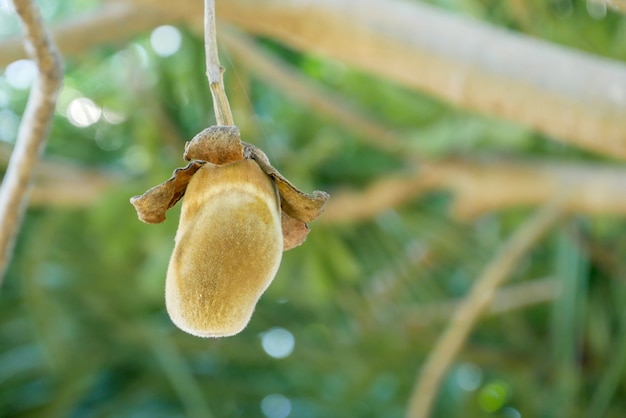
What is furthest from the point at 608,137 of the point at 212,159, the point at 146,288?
the point at 146,288

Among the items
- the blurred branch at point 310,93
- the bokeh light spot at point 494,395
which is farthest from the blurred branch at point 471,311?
the bokeh light spot at point 494,395

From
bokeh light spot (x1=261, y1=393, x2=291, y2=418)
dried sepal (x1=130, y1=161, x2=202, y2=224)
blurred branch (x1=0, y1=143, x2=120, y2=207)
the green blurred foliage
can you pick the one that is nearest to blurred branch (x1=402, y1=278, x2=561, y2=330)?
the green blurred foliage

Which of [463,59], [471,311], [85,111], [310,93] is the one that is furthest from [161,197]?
[85,111]

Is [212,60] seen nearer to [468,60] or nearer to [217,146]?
[217,146]

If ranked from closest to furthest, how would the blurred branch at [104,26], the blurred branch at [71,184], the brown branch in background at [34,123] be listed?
the brown branch in background at [34,123]
the blurred branch at [104,26]
the blurred branch at [71,184]

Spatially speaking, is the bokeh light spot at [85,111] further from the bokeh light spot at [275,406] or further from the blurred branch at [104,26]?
the bokeh light spot at [275,406]

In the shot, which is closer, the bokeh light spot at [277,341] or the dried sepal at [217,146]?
the dried sepal at [217,146]

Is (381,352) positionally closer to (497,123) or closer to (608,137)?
(497,123)
